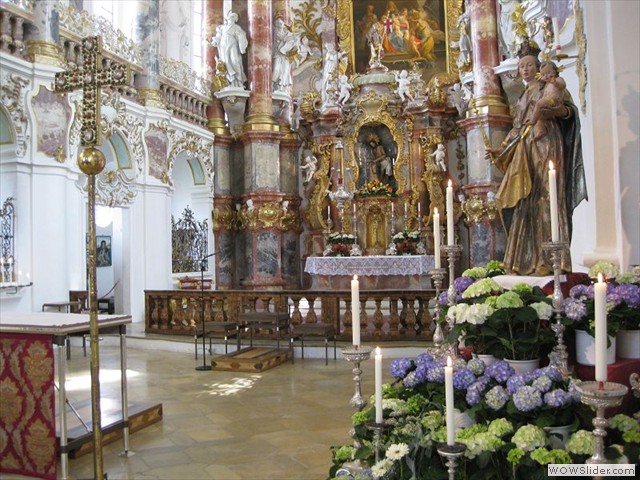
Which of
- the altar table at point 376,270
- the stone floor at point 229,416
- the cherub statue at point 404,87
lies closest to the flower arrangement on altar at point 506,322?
the stone floor at point 229,416

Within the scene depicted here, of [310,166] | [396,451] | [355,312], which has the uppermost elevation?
[310,166]

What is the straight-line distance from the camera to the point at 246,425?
529 centimetres

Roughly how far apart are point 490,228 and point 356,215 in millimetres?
3569

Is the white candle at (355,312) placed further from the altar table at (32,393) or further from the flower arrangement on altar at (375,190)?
the flower arrangement on altar at (375,190)

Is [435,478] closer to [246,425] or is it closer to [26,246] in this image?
[246,425]

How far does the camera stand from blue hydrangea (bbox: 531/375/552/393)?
2.47 meters

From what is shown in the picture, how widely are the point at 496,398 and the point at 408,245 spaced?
40.5ft

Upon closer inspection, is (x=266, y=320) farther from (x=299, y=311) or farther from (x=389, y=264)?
(x=389, y=264)

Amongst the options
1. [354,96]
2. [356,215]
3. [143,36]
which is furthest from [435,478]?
[354,96]

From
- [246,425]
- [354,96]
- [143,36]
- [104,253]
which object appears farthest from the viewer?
[354,96]

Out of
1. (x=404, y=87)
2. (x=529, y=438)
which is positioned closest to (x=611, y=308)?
(x=529, y=438)

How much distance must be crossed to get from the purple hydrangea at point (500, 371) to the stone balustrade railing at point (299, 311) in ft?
20.8

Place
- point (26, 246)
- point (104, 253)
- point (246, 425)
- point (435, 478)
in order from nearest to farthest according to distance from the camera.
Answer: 1. point (435, 478)
2. point (246, 425)
3. point (26, 246)
4. point (104, 253)

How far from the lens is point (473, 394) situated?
8.49 feet
